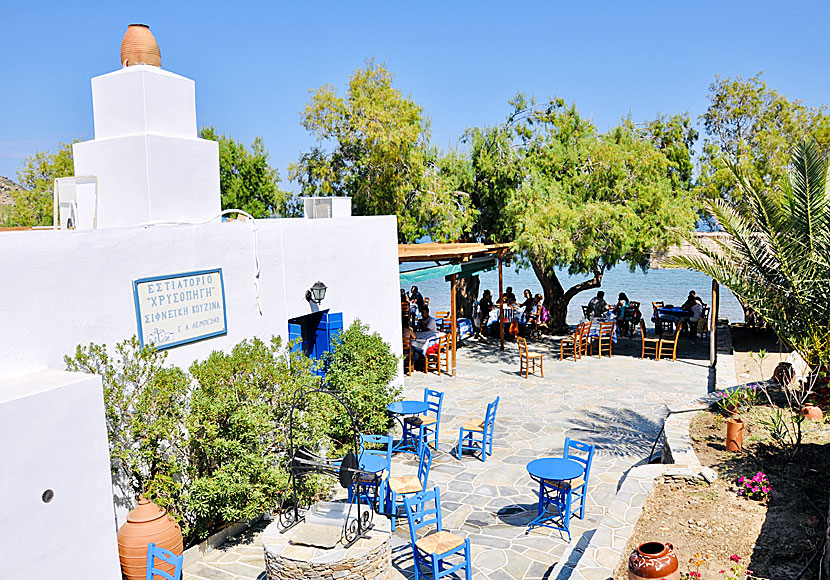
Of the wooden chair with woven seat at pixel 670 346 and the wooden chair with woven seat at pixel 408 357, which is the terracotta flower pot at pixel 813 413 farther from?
the wooden chair with woven seat at pixel 408 357

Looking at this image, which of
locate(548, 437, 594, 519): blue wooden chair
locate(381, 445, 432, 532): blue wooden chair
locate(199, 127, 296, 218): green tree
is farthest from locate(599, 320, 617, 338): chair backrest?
locate(199, 127, 296, 218): green tree

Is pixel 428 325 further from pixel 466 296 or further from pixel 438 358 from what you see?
pixel 466 296

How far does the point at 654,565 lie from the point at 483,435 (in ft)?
16.3

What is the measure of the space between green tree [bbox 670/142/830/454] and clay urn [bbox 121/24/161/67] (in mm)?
8071

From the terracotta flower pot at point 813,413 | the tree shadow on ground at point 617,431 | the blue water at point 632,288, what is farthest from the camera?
the blue water at point 632,288

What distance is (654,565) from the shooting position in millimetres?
4984

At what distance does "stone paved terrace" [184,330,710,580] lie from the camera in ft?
23.3

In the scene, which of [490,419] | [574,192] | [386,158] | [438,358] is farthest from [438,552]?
[386,158]

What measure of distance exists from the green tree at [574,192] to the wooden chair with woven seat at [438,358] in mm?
3197

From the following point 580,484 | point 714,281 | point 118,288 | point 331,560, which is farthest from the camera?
point 714,281

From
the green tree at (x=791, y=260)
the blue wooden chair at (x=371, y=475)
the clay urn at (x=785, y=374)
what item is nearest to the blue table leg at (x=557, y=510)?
the blue wooden chair at (x=371, y=475)

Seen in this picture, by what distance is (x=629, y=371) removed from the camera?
50.3 ft

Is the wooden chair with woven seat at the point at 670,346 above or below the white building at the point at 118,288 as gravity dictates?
below

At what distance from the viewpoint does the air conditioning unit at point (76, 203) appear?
7484 mm
